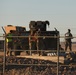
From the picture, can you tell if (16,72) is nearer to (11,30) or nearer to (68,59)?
(68,59)

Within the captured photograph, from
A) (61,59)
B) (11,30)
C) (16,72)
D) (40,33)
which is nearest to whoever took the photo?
(16,72)

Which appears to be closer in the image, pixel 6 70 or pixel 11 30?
pixel 6 70

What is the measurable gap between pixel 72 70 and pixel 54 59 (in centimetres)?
196

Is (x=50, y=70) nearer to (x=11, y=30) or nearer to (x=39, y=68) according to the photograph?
(x=39, y=68)

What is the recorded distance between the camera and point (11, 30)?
24547 mm

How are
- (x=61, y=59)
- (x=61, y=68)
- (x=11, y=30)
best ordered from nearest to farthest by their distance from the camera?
(x=61, y=68) < (x=61, y=59) < (x=11, y=30)

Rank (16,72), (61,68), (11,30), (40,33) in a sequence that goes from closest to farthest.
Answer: (16,72), (61,68), (40,33), (11,30)

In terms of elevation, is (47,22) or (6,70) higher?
(47,22)

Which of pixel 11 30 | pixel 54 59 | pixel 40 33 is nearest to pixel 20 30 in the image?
pixel 11 30

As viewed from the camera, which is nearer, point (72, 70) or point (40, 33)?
point (72, 70)

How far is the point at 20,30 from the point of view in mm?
24734

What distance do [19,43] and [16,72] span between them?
329 inches

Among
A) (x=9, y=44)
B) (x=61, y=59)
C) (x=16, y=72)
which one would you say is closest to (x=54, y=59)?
(x=61, y=59)

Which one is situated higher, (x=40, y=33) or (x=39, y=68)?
(x=40, y=33)
